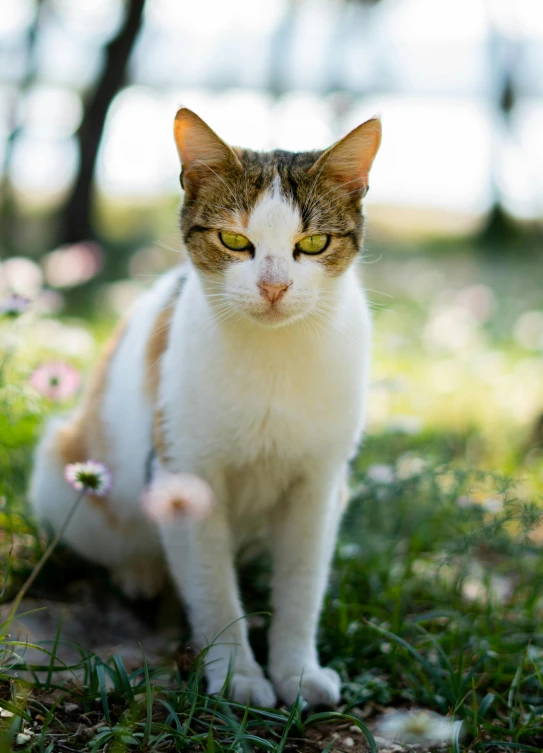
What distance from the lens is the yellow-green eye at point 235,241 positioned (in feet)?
6.15

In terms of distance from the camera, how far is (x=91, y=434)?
2531 millimetres

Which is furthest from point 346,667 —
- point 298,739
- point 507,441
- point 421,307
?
point 421,307

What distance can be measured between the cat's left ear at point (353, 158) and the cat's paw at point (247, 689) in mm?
1298

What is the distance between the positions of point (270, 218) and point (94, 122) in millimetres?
5067

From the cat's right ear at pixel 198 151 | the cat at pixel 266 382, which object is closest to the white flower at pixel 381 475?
the cat at pixel 266 382

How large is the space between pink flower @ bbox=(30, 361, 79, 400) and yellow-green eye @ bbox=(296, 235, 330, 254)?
3.16ft

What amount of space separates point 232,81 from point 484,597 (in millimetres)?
6088

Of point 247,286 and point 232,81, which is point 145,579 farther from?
point 232,81

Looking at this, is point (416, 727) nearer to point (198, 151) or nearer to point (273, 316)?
point (273, 316)

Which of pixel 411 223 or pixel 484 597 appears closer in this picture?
pixel 484 597

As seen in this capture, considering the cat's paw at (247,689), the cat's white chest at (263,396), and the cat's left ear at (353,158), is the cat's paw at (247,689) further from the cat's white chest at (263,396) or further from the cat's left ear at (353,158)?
the cat's left ear at (353,158)

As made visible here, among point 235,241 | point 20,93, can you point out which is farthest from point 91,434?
point 20,93

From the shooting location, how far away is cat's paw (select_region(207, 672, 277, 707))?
6.10 feet

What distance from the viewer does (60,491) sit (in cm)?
246
